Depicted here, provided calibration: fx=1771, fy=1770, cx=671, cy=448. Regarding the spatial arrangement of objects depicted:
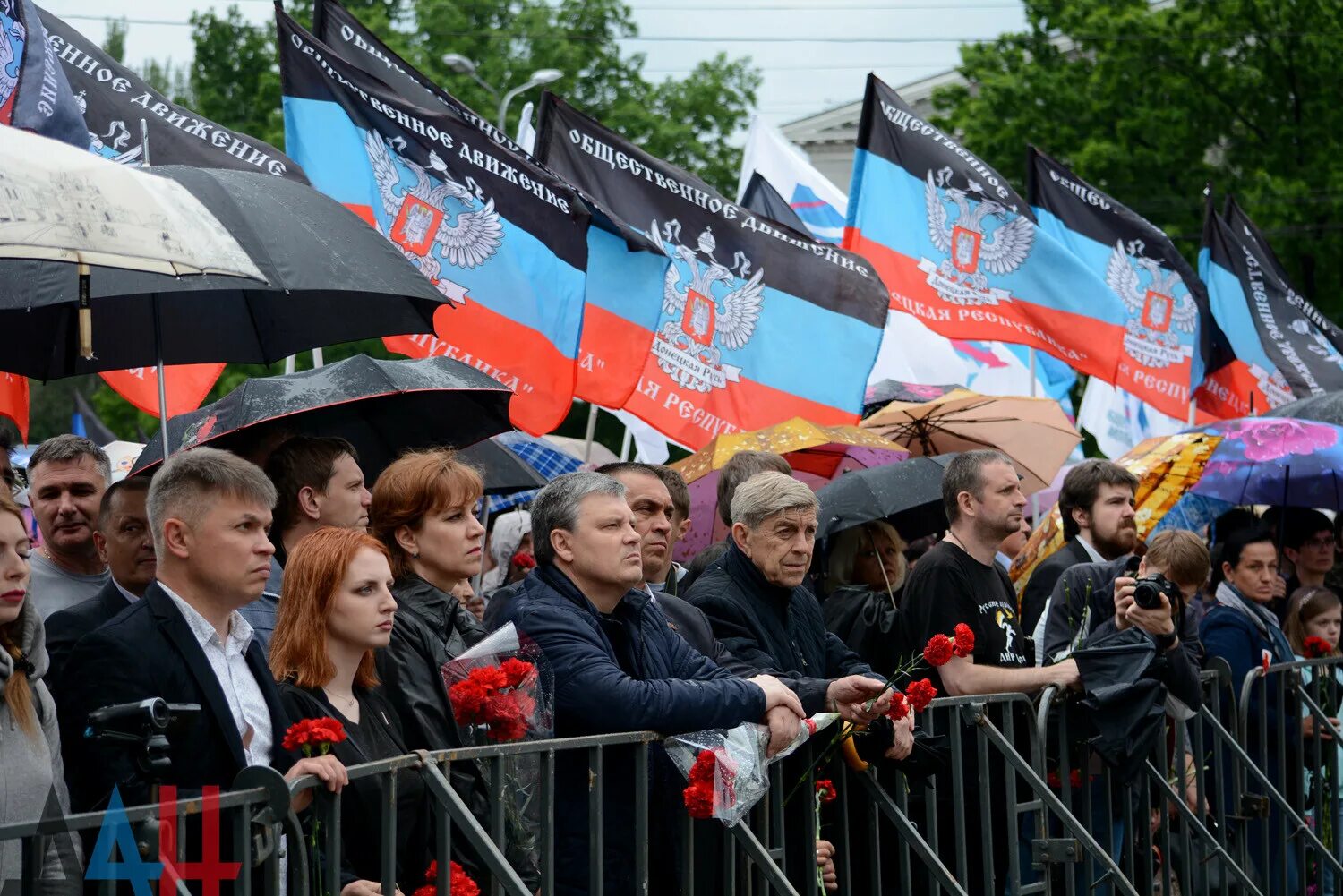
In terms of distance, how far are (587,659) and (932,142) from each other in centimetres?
823

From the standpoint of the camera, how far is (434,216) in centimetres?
816

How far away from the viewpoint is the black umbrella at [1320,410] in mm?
10672

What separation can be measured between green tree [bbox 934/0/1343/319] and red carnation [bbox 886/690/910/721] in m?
22.4

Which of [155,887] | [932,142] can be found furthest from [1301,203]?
[155,887]

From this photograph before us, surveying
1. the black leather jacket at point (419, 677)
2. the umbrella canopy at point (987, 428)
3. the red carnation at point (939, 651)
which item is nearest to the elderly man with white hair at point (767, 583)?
the red carnation at point (939, 651)

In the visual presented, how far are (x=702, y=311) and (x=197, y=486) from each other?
18.9 ft

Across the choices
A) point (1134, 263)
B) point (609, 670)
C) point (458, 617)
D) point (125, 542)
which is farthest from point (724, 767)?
point (1134, 263)

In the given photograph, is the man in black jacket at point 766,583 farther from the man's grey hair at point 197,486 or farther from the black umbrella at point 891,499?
the man's grey hair at point 197,486

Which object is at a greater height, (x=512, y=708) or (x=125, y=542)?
(x=125, y=542)

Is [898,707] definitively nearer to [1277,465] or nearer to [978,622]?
[978,622]

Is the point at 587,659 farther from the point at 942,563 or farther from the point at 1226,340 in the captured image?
the point at 1226,340

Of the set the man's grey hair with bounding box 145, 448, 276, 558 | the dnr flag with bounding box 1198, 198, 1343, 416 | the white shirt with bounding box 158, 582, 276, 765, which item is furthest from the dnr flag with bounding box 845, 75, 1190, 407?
the white shirt with bounding box 158, 582, 276, 765

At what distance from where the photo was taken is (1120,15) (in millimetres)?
27828

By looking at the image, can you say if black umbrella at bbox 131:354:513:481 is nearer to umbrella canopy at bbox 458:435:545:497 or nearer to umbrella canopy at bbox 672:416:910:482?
umbrella canopy at bbox 458:435:545:497
